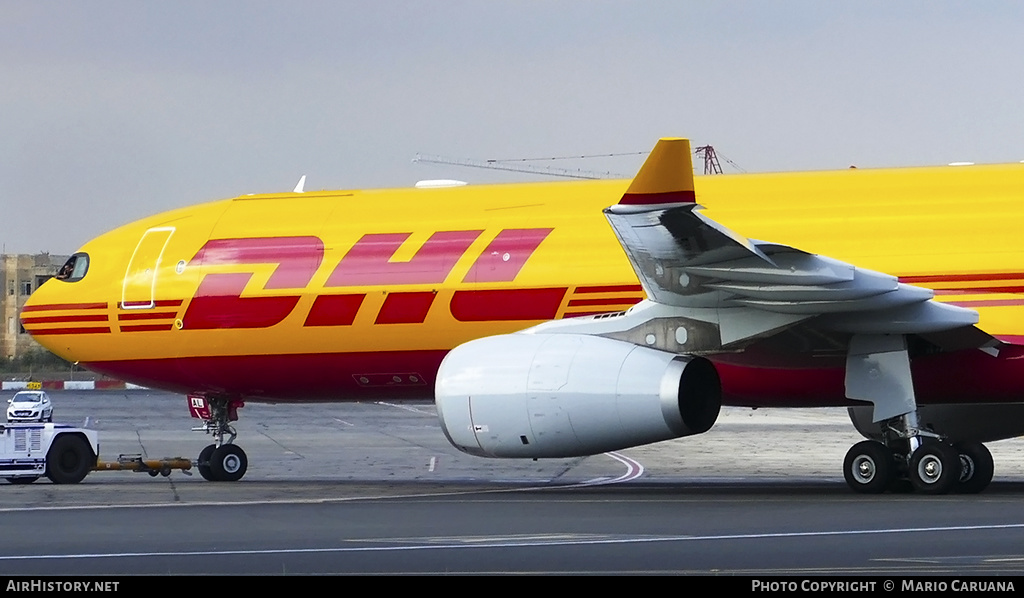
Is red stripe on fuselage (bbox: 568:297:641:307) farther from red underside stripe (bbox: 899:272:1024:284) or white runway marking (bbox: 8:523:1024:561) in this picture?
white runway marking (bbox: 8:523:1024:561)

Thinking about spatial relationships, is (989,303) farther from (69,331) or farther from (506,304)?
(69,331)

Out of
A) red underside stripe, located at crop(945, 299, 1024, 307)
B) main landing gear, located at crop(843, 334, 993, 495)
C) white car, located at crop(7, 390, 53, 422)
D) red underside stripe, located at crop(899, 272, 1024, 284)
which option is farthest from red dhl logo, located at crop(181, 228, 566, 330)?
white car, located at crop(7, 390, 53, 422)

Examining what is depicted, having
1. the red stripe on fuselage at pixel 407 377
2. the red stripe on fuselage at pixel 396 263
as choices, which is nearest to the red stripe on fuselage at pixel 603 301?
the red stripe on fuselage at pixel 407 377

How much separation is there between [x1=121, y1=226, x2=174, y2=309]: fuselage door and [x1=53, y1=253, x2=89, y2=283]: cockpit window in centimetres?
90

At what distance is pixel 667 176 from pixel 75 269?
11079mm

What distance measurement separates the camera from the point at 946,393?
18016mm

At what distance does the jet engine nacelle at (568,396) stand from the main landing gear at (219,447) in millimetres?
6044

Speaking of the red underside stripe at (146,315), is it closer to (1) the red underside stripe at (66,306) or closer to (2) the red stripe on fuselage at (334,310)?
(1) the red underside stripe at (66,306)

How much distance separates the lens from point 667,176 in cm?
1498

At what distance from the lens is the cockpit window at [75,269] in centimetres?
2272

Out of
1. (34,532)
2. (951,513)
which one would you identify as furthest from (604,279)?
(34,532)

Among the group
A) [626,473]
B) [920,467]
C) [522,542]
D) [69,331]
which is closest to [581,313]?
[920,467]

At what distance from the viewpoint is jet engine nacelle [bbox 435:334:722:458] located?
16203 mm
